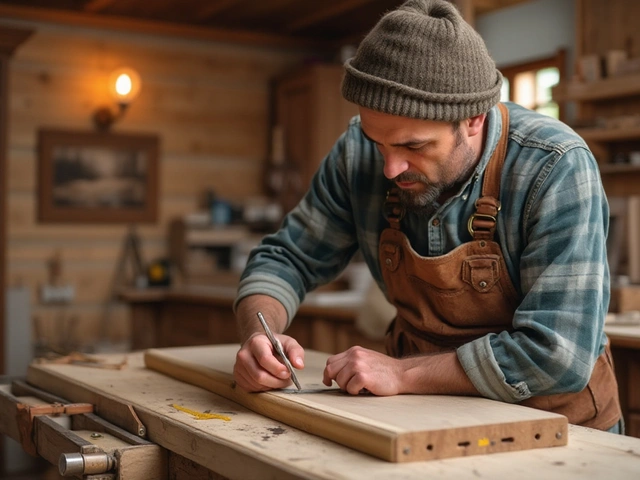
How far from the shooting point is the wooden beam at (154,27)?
633 centimetres

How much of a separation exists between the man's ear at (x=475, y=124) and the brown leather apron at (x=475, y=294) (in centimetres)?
6

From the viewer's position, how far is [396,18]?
1.75m

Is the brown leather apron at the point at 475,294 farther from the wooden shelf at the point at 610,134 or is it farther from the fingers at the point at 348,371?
the wooden shelf at the point at 610,134

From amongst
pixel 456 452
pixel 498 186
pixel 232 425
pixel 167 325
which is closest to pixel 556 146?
pixel 498 186

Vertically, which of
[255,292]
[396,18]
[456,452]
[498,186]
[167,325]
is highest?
[396,18]

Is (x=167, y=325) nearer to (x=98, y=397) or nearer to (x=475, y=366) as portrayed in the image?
(x=98, y=397)

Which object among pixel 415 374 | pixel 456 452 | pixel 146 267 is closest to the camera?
pixel 456 452

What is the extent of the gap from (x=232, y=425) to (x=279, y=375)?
168 millimetres

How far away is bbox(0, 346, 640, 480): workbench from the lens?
4.20 feet

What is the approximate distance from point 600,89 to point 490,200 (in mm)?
3121

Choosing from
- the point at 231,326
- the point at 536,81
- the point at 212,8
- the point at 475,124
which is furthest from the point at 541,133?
the point at 212,8

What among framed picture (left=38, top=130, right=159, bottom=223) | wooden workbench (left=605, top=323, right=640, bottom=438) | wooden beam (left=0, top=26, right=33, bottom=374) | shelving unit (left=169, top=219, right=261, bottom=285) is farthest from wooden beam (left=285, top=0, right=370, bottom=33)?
wooden workbench (left=605, top=323, right=640, bottom=438)

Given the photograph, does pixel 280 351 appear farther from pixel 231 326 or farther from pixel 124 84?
pixel 124 84

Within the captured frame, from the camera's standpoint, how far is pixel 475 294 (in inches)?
72.4
